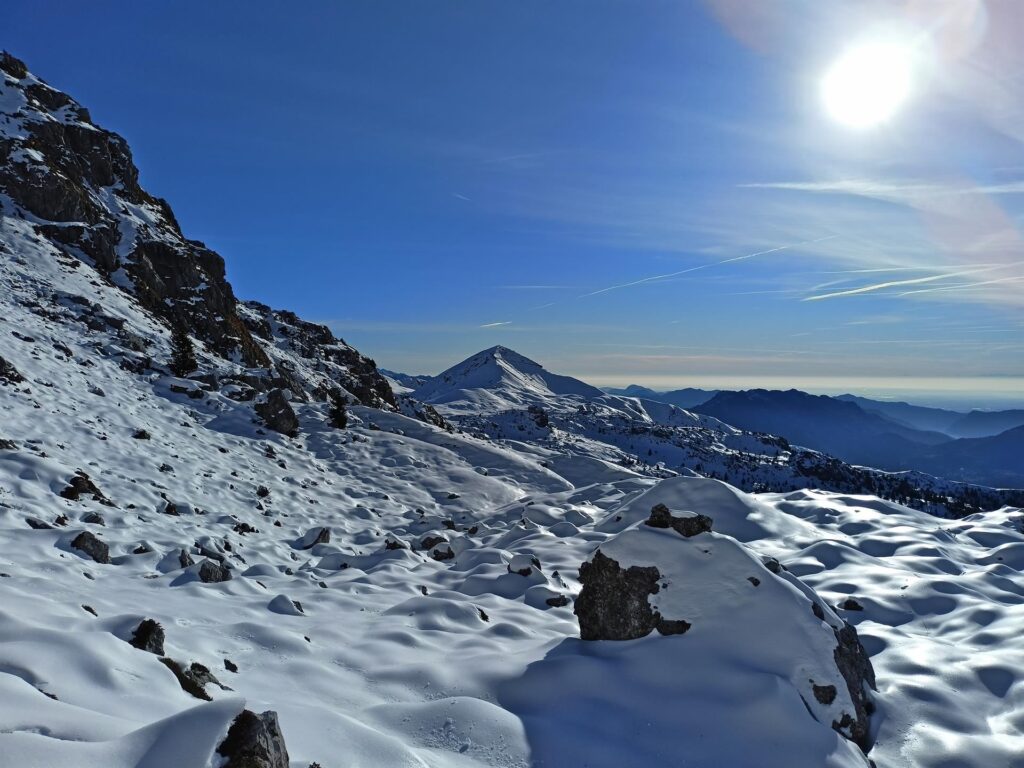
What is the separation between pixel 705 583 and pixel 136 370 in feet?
Result: 121

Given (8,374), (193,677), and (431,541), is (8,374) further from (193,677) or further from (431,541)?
(193,677)

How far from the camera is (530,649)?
11.6 meters

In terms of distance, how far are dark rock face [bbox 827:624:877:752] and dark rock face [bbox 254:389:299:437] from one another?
111ft

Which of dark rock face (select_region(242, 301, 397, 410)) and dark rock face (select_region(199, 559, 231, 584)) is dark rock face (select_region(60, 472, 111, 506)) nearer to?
dark rock face (select_region(199, 559, 231, 584))

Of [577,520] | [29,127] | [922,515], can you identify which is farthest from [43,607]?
[29,127]

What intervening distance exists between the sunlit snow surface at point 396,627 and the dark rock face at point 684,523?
151cm

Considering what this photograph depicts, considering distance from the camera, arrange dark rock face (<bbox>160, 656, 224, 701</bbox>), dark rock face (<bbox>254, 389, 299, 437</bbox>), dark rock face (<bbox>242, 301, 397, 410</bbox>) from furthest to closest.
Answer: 1. dark rock face (<bbox>242, 301, 397, 410</bbox>)
2. dark rock face (<bbox>254, 389, 299, 437</bbox>)
3. dark rock face (<bbox>160, 656, 224, 701</bbox>)

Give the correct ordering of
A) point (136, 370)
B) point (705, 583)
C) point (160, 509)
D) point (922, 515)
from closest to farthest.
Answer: point (705, 583) < point (160, 509) < point (922, 515) < point (136, 370)

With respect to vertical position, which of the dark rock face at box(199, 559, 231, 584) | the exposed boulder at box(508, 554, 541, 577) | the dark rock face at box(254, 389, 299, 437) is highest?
the dark rock face at box(254, 389, 299, 437)

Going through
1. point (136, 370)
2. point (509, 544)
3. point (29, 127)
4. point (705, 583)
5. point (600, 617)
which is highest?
point (29, 127)

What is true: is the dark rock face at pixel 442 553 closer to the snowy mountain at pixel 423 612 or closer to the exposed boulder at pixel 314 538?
the snowy mountain at pixel 423 612

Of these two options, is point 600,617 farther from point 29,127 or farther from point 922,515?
point 29,127

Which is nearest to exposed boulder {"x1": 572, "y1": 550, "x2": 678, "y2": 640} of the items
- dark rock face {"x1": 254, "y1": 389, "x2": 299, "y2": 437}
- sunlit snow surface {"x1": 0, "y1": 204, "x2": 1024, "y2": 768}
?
sunlit snow surface {"x1": 0, "y1": 204, "x2": 1024, "y2": 768}

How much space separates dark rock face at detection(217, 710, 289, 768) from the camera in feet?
14.0
